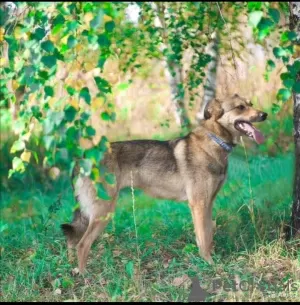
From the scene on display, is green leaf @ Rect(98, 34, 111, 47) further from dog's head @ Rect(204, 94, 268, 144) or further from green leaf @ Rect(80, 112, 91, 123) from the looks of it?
dog's head @ Rect(204, 94, 268, 144)

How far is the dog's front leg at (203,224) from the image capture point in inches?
229

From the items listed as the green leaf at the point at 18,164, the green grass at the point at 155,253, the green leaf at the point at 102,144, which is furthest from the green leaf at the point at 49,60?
the green grass at the point at 155,253

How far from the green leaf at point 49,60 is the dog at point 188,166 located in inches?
85.4

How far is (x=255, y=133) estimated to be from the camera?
5879 millimetres

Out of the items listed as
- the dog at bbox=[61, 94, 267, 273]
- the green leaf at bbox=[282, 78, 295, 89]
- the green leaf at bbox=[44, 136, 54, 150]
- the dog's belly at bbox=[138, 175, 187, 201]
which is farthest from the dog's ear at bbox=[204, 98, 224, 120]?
the green leaf at bbox=[44, 136, 54, 150]

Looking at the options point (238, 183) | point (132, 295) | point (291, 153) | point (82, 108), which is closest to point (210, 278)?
point (132, 295)

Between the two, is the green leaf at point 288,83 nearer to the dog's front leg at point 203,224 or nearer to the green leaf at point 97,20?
the green leaf at point 97,20

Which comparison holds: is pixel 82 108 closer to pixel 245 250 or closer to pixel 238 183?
pixel 245 250

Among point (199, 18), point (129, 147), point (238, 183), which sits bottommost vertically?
point (238, 183)

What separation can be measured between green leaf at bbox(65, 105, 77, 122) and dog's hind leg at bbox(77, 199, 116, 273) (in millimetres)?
2166

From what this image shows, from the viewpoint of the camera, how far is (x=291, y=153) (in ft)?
32.1

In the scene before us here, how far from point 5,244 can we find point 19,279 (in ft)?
3.67

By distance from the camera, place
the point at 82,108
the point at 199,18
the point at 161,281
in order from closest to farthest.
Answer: the point at 82,108 → the point at 161,281 → the point at 199,18

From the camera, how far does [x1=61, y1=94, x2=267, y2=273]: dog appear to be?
5828mm
